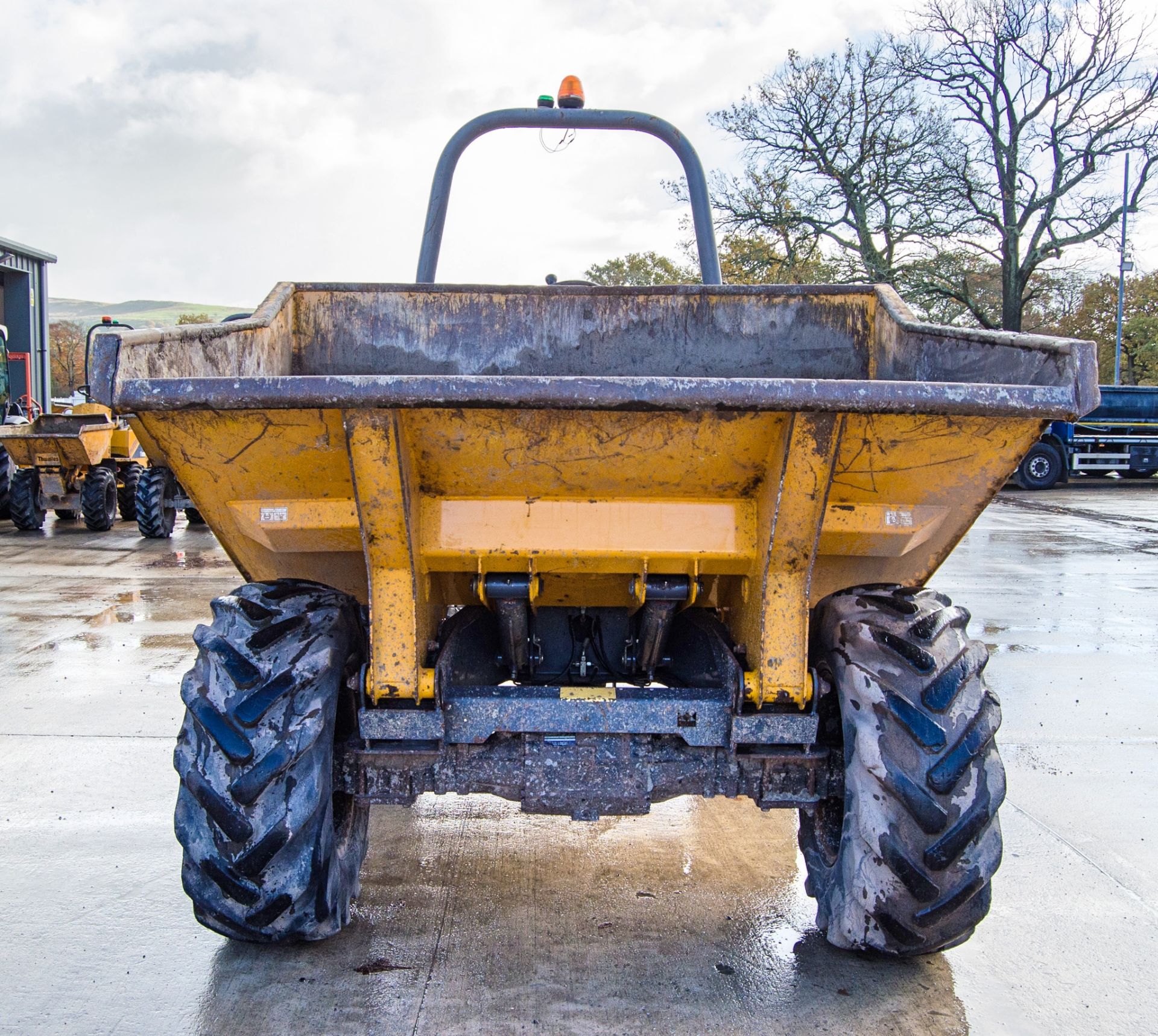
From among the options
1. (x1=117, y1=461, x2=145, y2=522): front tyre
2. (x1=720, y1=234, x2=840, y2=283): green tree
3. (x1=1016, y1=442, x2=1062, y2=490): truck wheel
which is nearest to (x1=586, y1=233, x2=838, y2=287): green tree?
(x1=720, y1=234, x2=840, y2=283): green tree

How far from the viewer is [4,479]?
42.3 feet

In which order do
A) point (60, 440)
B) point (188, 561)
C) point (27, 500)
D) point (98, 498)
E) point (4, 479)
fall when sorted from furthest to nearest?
1. point (4, 479)
2. point (27, 500)
3. point (98, 498)
4. point (60, 440)
5. point (188, 561)

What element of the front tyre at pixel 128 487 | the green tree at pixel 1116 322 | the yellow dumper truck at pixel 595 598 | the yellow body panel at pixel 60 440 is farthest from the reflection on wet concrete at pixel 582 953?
the green tree at pixel 1116 322

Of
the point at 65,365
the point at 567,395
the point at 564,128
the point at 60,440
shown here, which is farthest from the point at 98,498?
the point at 65,365

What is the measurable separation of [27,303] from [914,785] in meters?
28.6

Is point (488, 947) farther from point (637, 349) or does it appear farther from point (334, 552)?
point (637, 349)

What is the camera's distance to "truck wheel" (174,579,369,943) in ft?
8.25

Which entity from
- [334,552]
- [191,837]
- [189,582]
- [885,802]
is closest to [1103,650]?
[885,802]

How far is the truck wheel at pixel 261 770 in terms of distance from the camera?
2.51 metres

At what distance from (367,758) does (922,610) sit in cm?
147

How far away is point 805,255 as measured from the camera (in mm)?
26547

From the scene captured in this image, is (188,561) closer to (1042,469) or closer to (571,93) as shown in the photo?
(571,93)

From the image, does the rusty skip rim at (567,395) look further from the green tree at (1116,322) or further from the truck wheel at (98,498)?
the green tree at (1116,322)

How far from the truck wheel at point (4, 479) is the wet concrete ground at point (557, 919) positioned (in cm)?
862
